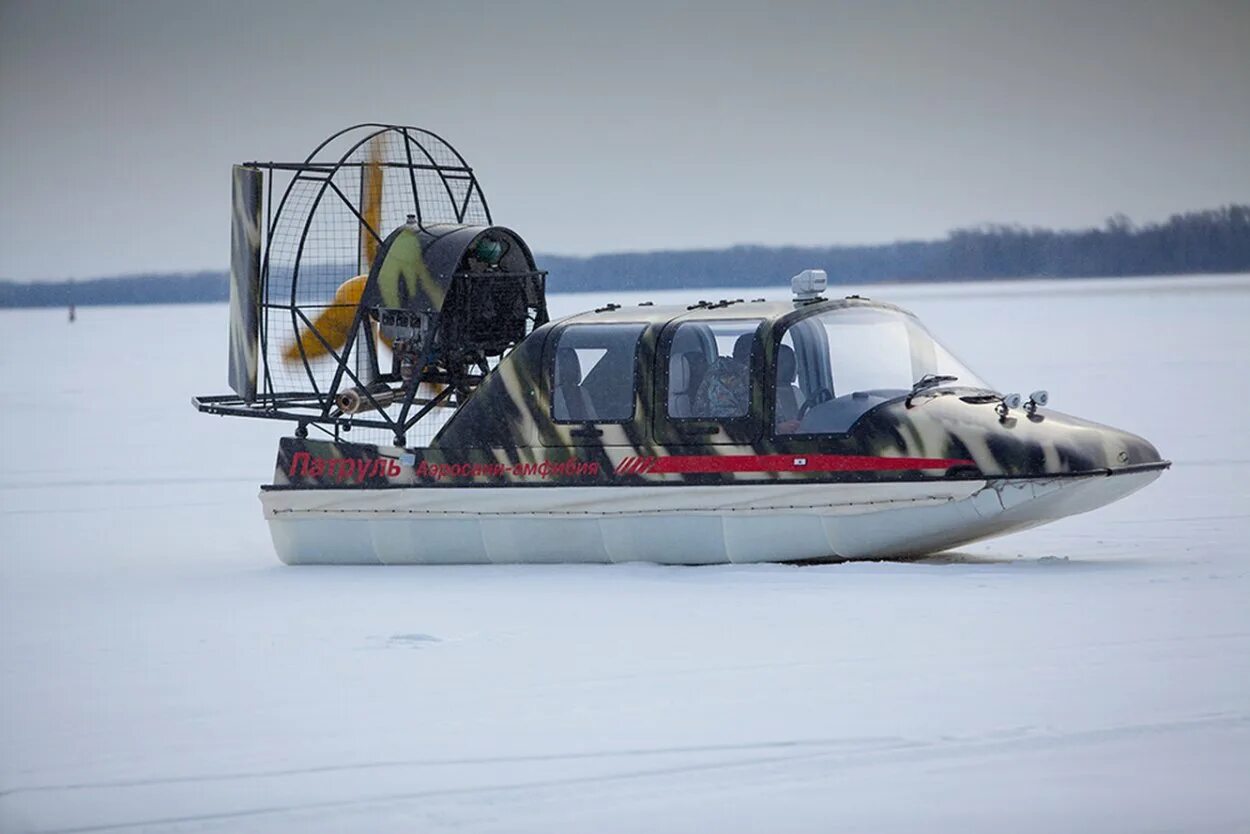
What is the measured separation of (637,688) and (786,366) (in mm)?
3284

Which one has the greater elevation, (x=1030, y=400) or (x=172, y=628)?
(x=1030, y=400)

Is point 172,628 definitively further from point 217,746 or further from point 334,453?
point 217,746

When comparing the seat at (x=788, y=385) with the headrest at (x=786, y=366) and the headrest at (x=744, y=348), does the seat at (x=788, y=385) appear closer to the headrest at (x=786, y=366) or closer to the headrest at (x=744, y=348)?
the headrest at (x=786, y=366)

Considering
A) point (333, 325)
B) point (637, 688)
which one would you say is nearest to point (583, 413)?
point (333, 325)

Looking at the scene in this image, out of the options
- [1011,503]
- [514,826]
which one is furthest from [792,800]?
[1011,503]

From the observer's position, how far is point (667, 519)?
11.1 m

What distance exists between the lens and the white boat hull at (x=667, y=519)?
10.4 metres

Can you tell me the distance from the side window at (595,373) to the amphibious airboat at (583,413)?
0.04ft

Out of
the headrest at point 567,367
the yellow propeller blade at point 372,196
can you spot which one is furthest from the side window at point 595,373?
the yellow propeller blade at point 372,196

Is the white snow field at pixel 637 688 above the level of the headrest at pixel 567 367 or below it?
below

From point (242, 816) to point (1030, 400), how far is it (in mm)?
5776

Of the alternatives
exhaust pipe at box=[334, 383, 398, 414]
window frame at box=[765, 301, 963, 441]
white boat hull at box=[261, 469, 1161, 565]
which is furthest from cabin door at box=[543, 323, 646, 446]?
exhaust pipe at box=[334, 383, 398, 414]

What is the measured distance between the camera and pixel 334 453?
11922mm

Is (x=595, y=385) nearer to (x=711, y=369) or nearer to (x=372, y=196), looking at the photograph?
(x=711, y=369)
